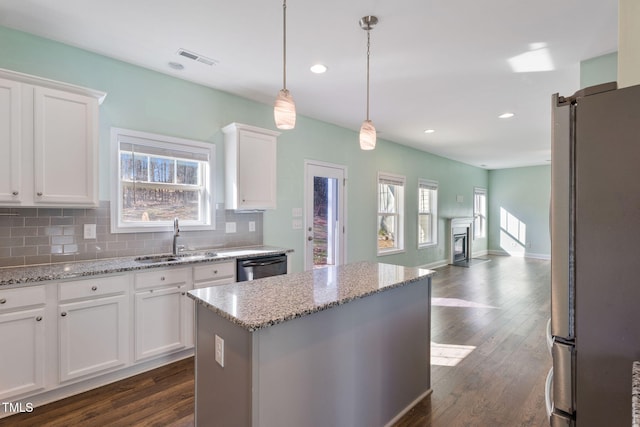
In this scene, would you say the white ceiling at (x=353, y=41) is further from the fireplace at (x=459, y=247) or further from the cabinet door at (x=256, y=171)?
the fireplace at (x=459, y=247)

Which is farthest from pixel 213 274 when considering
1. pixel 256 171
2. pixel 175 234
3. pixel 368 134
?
pixel 368 134

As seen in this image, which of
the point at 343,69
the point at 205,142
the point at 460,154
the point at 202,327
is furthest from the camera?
the point at 460,154

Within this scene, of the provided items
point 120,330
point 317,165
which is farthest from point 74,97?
point 317,165

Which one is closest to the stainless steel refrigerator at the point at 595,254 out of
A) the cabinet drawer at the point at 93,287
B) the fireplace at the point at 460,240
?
the cabinet drawer at the point at 93,287

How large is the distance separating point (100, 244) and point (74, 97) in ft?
4.07

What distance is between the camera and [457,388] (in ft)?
8.14

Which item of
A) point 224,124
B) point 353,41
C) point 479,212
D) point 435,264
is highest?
point 353,41

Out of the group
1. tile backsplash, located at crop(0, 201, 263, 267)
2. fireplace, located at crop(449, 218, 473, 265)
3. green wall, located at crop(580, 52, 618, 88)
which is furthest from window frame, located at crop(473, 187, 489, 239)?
tile backsplash, located at crop(0, 201, 263, 267)

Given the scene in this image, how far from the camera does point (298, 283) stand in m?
1.97

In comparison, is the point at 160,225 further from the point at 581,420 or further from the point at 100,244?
the point at 581,420

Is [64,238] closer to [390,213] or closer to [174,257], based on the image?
[174,257]

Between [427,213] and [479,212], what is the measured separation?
3.37 metres

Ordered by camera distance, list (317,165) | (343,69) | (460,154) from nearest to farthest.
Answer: (343,69)
(317,165)
(460,154)

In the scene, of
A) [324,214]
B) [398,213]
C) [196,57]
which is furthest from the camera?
[398,213]
